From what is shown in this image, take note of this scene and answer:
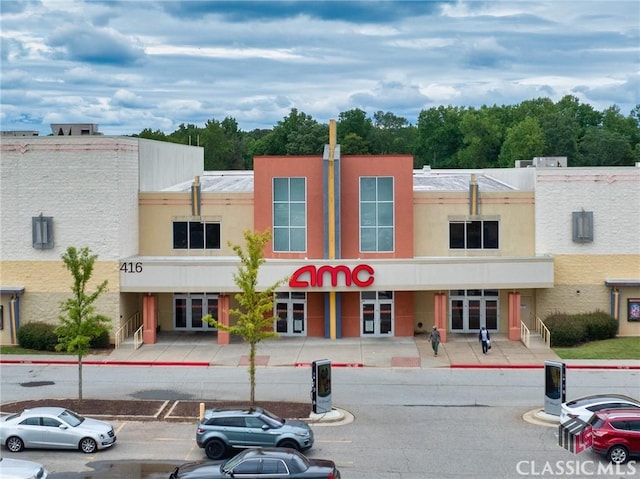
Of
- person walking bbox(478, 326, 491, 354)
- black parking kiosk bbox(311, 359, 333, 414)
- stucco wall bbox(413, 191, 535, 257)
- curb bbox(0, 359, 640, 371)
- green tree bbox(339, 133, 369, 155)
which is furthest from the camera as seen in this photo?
green tree bbox(339, 133, 369, 155)

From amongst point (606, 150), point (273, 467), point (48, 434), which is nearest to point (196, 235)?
point (48, 434)

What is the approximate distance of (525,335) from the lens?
43.8m

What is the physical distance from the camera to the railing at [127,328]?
142 ft

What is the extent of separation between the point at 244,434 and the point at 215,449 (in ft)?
3.13

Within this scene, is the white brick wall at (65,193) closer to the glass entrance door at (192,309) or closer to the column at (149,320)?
the column at (149,320)

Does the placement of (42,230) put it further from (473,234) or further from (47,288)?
(473,234)

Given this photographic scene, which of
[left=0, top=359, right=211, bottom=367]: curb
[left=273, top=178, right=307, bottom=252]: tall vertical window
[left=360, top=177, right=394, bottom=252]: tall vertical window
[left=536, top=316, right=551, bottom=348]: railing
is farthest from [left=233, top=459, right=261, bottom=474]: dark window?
[left=536, top=316, right=551, bottom=348]: railing

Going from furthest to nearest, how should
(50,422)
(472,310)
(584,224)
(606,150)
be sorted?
(606,150) < (472,310) < (584,224) < (50,422)

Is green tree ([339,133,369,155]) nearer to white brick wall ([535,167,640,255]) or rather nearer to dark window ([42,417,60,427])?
white brick wall ([535,167,640,255])

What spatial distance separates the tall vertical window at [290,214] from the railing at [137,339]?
789 centimetres

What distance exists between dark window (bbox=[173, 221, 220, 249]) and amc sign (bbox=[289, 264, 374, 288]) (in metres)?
5.96

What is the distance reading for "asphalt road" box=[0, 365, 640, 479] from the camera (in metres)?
25.6

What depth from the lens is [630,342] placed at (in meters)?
43.7

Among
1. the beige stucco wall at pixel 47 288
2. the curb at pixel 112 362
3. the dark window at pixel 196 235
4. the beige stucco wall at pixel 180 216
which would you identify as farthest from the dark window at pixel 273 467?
the dark window at pixel 196 235
